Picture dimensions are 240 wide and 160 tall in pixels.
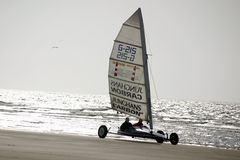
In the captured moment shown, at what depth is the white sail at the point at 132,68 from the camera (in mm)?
32156

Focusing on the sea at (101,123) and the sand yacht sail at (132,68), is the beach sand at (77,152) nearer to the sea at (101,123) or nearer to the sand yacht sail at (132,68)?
the sand yacht sail at (132,68)

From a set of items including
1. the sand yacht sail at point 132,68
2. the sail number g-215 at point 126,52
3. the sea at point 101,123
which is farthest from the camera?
the sea at point 101,123

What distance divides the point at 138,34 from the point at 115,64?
7.86 ft

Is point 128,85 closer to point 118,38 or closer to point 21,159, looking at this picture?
point 118,38

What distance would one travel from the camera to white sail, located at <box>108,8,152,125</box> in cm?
3216

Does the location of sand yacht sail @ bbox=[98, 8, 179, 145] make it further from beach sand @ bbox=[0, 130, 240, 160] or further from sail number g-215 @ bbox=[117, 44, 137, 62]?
beach sand @ bbox=[0, 130, 240, 160]

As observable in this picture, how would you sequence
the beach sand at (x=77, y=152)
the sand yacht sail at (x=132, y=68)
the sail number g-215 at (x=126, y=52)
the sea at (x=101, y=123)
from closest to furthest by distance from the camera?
the beach sand at (x=77, y=152), the sand yacht sail at (x=132, y=68), the sail number g-215 at (x=126, y=52), the sea at (x=101, y=123)

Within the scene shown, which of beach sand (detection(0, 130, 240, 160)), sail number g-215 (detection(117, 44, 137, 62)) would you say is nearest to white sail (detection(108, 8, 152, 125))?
sail number g-215 (detection(117, 44, 137, 62))

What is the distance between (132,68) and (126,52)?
42.1 inches

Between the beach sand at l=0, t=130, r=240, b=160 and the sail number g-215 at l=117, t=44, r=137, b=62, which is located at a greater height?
the sail number g-215 at l=117, t=44, r=137, b=62

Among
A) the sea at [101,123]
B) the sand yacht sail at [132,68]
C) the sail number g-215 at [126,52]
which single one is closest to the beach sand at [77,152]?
the sand yacht sail at [132,68]

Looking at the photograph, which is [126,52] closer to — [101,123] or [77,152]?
[77,152]

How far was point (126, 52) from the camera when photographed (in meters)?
32.4

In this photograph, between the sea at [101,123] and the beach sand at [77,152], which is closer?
the beach sand at [77,152]
